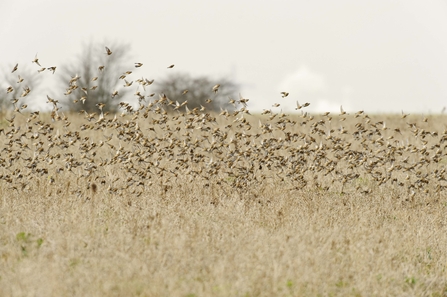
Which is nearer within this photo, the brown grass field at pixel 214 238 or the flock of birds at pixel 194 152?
the brown grass field at pixel 214 238

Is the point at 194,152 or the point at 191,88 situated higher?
the point at 191,88

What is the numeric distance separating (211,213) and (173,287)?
3217 millimetres

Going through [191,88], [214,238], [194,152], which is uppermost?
[191,88]

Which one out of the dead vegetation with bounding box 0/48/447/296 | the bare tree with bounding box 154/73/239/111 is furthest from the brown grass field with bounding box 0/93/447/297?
the bare tree with bounding box 154/73/239/111

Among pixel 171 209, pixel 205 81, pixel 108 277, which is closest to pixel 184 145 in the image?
pixel 171 209

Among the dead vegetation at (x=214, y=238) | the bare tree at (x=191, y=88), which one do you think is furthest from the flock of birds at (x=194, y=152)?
the bare tree at (x=191, y=88)

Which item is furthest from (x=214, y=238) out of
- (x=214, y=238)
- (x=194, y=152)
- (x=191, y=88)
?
(x=191, y=88)

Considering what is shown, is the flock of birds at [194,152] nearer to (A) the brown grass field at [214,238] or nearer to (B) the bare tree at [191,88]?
(A) the brown grass field at [214,238]

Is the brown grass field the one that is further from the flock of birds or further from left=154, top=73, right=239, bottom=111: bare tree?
left=154, top=73, right=239, bottom=111: bare tree

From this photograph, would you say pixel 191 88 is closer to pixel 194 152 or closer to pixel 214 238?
pixel 194 152

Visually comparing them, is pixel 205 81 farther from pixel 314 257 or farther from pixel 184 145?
pixel 314 257

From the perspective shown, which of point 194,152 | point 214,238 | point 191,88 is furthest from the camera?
point 191,88

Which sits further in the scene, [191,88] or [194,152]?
[191,88]

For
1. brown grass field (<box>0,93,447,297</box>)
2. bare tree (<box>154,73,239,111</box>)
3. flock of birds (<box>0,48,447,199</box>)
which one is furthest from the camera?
bare tree (<box>154,73,239,111</box>)
